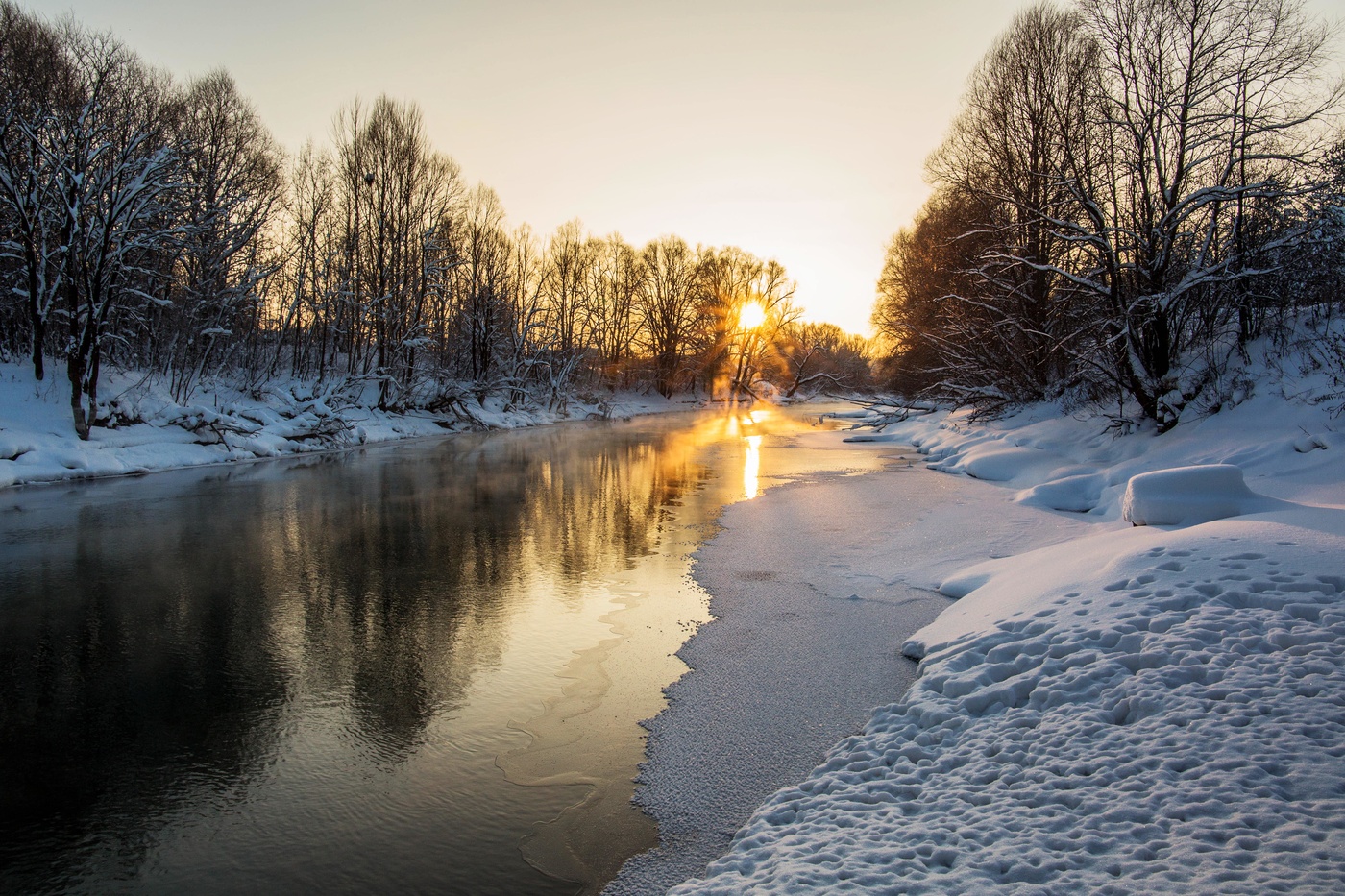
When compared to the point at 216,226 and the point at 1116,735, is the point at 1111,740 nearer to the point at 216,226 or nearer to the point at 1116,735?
the point at 1116,735

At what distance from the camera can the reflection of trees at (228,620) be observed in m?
3.73

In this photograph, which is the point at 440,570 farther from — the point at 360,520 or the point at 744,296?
the point at 744,296

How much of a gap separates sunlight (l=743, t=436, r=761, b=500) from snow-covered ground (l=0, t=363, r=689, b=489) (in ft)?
40.1

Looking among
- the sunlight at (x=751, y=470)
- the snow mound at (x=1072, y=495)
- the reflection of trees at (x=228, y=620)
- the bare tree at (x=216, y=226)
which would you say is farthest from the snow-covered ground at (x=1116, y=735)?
the bare tree at (x=216, y=226)

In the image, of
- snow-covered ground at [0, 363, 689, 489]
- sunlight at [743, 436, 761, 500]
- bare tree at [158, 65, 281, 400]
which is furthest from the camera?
bare tree at [158, 65, 281, 400]

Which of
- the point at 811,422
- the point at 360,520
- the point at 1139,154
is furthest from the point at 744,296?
the point at 360,520

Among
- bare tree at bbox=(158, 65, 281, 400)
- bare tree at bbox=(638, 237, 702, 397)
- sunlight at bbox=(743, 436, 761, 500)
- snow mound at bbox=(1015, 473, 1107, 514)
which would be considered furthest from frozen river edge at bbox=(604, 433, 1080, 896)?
bare tree at bbox=(638, 237, 702, 397)

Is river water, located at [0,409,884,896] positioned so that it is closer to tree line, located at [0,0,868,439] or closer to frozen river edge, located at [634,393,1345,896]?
frozen river edge, located at [634,393,1345,896]

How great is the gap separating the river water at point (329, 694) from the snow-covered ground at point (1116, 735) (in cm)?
113

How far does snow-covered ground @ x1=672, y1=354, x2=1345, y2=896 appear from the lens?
8.14 feet

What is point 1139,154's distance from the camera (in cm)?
1229

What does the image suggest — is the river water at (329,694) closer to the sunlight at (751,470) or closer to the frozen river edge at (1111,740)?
the frozen river edge at (1111,740)

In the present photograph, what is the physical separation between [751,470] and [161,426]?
1417cm

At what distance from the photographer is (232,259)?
23.8 metres
